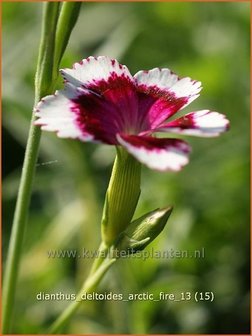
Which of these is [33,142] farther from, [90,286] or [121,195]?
[90,286]

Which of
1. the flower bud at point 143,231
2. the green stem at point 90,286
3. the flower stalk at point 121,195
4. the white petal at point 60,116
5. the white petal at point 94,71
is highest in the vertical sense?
the white petal at point 94,71

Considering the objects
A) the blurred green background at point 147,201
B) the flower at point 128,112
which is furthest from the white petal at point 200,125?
the blurred green background at point 147,201

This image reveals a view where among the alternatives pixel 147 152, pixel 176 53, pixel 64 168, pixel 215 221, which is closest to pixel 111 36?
pixel 176 53

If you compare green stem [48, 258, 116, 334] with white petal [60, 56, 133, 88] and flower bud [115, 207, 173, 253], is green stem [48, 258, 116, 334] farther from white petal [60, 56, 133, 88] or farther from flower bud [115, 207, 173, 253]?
white petal [60, 56, 133, 88]

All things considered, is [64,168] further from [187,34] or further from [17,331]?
[187,34]

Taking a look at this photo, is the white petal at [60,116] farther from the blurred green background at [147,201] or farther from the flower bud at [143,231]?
the blurred green background at [147,201]

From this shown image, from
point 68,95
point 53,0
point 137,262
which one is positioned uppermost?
point 53,0
